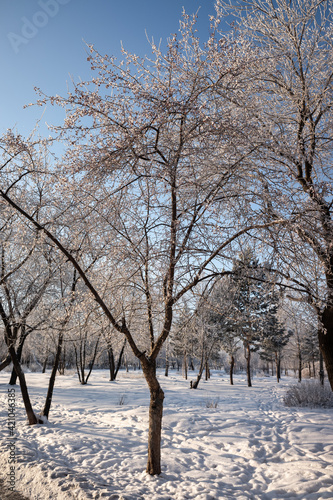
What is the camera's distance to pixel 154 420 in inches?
190

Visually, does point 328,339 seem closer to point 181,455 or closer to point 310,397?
point 181,455

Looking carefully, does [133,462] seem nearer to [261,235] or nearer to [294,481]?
[294,481]

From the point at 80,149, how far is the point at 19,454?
220 inches

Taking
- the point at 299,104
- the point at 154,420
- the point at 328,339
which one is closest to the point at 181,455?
the point at 154,420

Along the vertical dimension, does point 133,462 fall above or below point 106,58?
below

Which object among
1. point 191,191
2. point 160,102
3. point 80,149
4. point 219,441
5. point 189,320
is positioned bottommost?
point 219,441

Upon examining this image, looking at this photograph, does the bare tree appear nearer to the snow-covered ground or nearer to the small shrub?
the snow-covered ground

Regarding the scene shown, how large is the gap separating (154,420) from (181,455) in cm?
206

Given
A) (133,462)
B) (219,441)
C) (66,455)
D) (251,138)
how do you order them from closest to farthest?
1. (251,138)
2. (133,462)
3. (66,455)
4. (219,441)

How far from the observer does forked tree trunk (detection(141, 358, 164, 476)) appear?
15.9 feet

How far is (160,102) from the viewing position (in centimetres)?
354

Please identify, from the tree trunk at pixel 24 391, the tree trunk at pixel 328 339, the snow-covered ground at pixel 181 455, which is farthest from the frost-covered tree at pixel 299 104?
the tree trunk at pixel 24 391

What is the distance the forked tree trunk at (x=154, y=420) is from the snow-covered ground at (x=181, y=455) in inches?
7.3

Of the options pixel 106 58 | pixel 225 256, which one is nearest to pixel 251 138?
pixel 225 256
